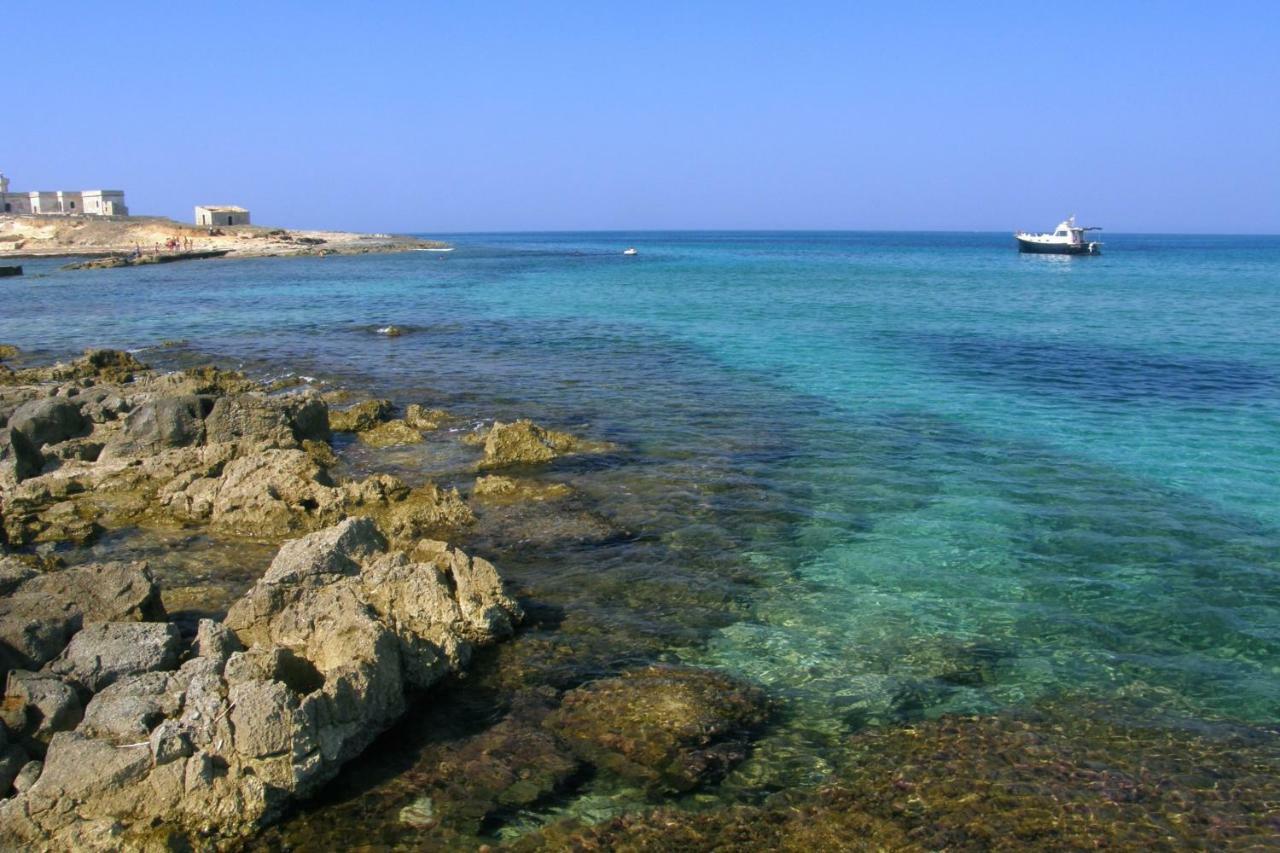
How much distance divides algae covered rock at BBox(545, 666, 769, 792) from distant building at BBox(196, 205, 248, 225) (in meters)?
131

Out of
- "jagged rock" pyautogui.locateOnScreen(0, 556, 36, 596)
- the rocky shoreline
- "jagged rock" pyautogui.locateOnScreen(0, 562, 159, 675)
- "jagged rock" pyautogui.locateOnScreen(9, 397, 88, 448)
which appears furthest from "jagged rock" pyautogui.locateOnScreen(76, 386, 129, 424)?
"jagged rock" pyautogui.locateOnScreen(0, 562, 159, 675)

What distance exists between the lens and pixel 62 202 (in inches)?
4931

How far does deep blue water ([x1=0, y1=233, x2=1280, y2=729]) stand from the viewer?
10.2m

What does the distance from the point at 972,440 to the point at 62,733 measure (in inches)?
663

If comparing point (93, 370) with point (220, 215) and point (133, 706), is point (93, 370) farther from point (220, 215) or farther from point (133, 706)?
point (220, 215)

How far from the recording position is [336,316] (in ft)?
146

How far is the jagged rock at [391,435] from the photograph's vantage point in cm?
1931

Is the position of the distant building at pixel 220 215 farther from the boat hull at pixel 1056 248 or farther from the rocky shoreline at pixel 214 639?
the rocky shoreline at pixel 214 639

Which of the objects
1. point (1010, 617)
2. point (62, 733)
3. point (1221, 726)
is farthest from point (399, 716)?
point (1221, 726)

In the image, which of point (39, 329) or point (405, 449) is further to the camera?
point (39, 329)

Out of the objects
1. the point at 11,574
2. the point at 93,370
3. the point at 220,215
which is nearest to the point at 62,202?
the point at 220,215

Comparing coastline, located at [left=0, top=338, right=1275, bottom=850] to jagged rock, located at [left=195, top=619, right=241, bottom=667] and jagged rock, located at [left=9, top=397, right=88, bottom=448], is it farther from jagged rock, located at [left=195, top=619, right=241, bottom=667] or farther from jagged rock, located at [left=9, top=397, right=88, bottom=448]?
jagged rock, located at [left=9, top=397, right=88, bottom=448]

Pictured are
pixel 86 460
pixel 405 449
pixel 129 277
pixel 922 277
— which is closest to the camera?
pixel 86 460

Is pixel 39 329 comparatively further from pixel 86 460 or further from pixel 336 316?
pixel 86 460
